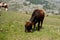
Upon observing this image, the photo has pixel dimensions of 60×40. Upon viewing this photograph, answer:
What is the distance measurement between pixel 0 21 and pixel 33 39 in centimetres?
535

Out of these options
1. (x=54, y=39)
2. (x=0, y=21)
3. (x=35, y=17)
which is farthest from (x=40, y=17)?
(x=0, y=21)

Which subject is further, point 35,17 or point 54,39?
point 35,17

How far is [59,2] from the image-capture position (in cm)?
8444

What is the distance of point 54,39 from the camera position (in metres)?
17.3

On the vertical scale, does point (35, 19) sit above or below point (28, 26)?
above

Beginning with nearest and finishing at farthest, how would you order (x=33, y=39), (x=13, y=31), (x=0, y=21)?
(x=33, y=39), (x=13, y=31), (x=0, y=21)

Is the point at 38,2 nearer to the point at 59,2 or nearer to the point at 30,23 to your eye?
the point at 59,2

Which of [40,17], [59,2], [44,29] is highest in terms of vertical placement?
[40,17]

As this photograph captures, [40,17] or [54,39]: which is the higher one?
[40,17]

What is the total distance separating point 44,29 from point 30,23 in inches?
98.7

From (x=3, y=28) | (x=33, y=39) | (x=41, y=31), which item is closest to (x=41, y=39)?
(x=33, y=39)

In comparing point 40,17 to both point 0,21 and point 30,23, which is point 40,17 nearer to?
point 30,23

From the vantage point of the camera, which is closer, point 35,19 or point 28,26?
point 28,26

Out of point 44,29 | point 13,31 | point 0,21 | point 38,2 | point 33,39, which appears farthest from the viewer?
point 38,2
